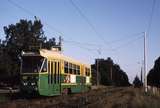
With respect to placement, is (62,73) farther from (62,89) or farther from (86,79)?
(86,79)

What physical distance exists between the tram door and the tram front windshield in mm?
734

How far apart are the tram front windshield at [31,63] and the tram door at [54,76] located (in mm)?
734

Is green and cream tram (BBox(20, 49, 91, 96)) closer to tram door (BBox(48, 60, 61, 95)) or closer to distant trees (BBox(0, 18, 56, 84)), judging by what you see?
tram door (BBox(48, 60, 61, 95))

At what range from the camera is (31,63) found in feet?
86.8

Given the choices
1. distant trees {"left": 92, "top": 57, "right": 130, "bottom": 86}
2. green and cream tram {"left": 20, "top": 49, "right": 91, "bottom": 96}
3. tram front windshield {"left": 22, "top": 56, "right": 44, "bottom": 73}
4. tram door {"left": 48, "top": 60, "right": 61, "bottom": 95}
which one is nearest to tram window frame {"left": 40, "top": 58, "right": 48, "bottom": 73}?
green and cream tram {"left": 20, "top": 49, "right": 91, "bottom": 96}

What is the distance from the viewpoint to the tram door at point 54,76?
26625 mm

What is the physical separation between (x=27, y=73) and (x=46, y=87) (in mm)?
1447

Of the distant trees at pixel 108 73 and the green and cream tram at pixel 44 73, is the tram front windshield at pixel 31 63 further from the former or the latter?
the distant trees at pixel 108 73

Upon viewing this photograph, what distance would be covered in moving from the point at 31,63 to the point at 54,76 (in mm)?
1838

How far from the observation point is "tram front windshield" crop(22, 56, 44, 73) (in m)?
26.1

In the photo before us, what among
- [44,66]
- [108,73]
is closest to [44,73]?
[44,66]

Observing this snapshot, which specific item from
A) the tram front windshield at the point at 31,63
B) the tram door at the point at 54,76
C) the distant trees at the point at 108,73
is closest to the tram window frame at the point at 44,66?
the tram front windshield at the point at 31,63

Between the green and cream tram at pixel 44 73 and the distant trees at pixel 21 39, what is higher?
the distant trees at pixel 21 39

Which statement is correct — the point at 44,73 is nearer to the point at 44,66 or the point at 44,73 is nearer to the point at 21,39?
the point at 44,66
